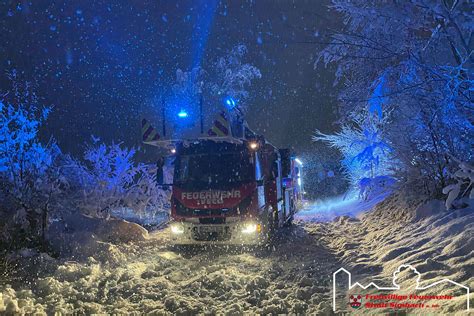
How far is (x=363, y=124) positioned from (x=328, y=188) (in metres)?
15.5

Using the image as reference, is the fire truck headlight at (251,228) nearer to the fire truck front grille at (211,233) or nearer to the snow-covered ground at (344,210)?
the fire truck front grille at (211,233)

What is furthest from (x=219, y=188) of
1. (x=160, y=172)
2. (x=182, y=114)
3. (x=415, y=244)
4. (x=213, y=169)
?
(x=415, y=244)

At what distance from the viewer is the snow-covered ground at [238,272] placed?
4.48m

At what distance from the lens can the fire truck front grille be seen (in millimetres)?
7703

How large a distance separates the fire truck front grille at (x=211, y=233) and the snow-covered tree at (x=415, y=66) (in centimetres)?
384

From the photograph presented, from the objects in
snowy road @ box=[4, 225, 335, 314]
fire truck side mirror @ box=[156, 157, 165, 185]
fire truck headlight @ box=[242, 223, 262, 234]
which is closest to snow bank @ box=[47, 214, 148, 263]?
snowy road @ box=[4, 225, 335, 314]

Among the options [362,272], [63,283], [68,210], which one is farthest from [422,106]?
[68,210]

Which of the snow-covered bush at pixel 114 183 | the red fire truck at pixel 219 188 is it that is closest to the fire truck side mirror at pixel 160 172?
the red fire truck at pixel 219 188

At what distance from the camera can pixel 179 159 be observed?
8.66m

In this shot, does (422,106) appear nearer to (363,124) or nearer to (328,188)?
(363,124)

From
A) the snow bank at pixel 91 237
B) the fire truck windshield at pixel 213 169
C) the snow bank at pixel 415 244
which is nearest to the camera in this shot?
the snow bank at pixel 415 244

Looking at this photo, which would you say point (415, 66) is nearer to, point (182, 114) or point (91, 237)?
point (182, 114)

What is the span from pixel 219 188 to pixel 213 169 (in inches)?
23.0

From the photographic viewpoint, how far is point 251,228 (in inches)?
303
